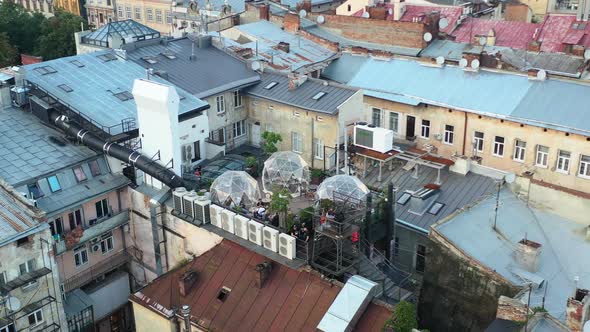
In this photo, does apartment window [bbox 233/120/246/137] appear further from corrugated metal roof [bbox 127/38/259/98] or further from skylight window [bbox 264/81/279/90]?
skylight window [bbox 264/81/279/90]

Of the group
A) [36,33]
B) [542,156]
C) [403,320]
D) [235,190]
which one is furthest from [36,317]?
[36,33]

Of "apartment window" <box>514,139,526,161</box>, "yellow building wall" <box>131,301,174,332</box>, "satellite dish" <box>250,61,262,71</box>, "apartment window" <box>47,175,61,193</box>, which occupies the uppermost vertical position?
"satellite dish" <box>250,61,262,71</box>

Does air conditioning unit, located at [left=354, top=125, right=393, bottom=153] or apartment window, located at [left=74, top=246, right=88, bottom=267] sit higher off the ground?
air conditioning unit, located at [left=354, top=125, right=393, bottom=153]

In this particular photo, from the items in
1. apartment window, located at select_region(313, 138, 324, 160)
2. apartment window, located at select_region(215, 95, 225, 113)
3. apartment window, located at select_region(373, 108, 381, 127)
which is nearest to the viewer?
apartment window, located at select_region(313, 138, 324, 160)

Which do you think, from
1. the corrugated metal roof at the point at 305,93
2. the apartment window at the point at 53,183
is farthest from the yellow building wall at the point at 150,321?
the corrugated metal roof at the point at 305,93

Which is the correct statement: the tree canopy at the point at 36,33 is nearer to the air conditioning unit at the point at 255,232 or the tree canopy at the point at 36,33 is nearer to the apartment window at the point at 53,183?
the apartment window at the point at 53,183

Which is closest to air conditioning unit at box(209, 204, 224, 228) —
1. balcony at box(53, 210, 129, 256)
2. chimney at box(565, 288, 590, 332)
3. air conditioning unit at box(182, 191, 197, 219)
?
air conditioning unit at box(182, 191, 197, 219)

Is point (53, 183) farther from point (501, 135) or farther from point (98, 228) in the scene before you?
point (501, 135)

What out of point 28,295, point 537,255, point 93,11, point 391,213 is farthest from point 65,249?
point 93,11
